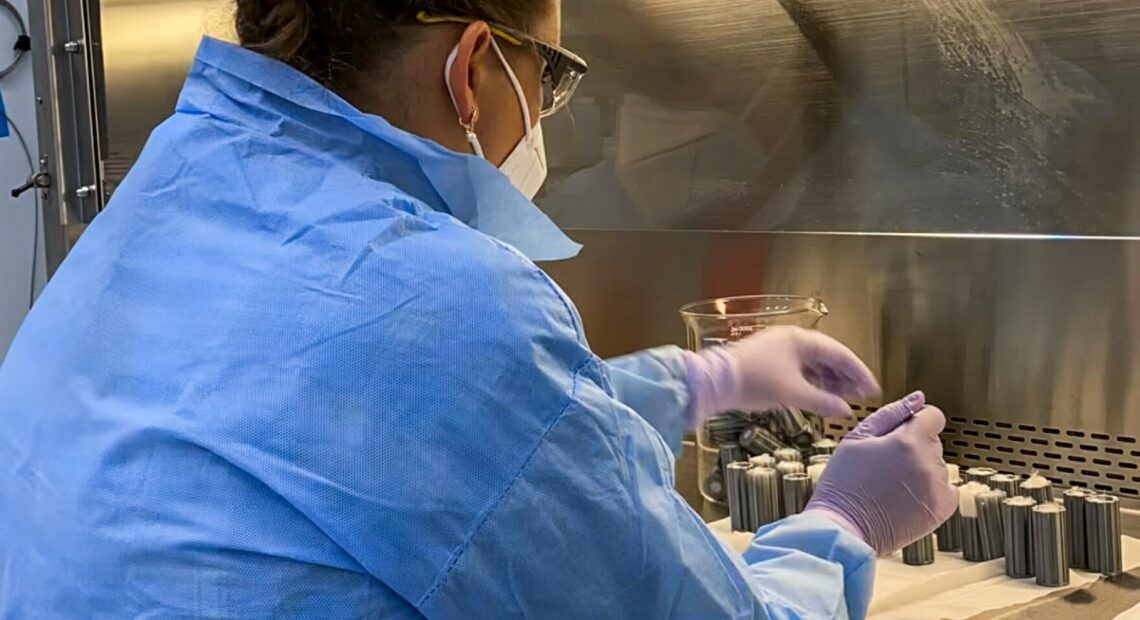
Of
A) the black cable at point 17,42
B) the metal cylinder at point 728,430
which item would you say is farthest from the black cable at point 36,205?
the metal cylinder at point 728,430

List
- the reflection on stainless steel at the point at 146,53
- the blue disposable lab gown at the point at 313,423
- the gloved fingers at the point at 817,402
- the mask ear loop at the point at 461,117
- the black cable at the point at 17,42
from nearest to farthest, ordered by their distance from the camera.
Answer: the blue disposable lab gown at the point at 313,423 → the mask ear loop at the point at 461,117 → the gloved fingers at the point at 817,402 → the reflection on stainless steel at the point at 146,53 → the black cable at the point at 17,42

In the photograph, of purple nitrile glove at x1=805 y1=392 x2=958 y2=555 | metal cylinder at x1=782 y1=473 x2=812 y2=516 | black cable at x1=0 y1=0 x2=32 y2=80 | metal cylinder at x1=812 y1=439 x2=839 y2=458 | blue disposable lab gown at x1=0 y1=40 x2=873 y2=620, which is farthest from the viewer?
black cable at x1=0 y1=0 x2=32 y2=80

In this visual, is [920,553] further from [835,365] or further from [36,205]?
[36,205]

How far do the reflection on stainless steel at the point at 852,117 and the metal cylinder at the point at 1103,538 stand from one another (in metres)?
0.36

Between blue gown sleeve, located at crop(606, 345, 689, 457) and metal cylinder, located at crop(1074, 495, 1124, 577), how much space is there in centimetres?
46

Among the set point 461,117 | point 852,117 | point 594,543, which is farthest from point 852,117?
point 594,543

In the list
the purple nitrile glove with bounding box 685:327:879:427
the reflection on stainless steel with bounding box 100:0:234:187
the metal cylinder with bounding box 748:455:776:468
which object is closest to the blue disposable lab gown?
the purple nitrile glove with bounding box 685:327:879:427

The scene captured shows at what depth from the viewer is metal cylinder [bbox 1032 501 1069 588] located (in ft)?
3.83

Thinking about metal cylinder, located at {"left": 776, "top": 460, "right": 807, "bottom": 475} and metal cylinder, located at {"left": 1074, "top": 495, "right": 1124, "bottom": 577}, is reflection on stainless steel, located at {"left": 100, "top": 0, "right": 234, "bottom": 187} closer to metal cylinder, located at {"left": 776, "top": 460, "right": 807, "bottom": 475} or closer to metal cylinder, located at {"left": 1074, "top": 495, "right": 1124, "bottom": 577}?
metal cylinder, located at {"left": 776, "top": 460, "right": 807, "bottom": 475}

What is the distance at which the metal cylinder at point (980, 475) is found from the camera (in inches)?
52.2

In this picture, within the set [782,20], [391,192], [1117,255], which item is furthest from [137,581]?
[782,20]

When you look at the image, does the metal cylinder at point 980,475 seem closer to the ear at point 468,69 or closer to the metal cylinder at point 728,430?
the metal cylinder at point 728,430

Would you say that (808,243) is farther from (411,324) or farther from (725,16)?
(411,324)

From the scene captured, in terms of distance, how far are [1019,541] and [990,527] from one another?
0.05 metres
